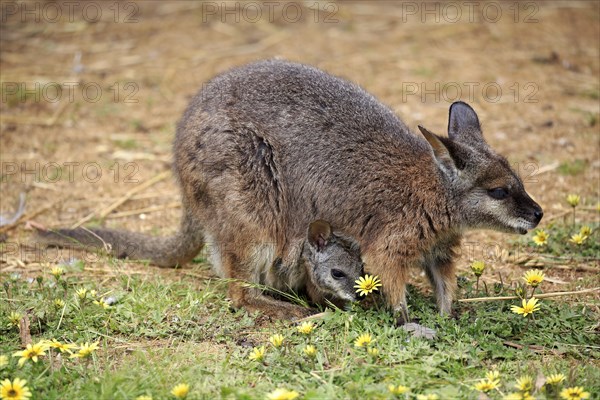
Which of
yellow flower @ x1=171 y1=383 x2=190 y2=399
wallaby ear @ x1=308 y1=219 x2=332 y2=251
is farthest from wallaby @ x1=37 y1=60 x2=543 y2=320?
yellow flower @ x1=171 y1=383 x2=190 y2=399

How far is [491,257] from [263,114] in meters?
1.85

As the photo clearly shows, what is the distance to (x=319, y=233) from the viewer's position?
4535mm

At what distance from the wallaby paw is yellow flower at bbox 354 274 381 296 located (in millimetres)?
265

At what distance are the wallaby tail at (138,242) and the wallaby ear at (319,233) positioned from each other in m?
0.92

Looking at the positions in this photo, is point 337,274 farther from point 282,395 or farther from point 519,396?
point 519,396

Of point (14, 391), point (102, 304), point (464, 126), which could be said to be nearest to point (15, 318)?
point (102, 304)

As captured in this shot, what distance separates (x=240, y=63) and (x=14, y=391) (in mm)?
5938

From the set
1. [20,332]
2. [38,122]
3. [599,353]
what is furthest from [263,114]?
[38,122]

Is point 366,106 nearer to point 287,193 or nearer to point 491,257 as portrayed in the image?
point 287,193

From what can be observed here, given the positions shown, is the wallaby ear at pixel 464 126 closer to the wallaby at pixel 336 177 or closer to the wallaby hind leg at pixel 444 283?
the wallaby at pixel 336 177

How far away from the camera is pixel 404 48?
9.35 metres

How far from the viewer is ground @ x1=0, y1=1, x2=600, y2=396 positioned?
19.1 feet

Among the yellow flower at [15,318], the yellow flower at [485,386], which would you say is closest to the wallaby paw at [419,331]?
the yellow flower at [485,386]

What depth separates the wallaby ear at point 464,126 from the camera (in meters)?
4.49
